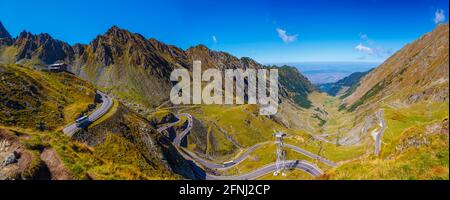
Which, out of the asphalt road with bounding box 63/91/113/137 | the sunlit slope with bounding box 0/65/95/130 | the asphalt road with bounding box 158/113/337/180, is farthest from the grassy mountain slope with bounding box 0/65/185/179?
the asphalt road with bounding box 158/113/337/180

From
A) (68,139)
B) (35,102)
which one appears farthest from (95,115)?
(68,139)

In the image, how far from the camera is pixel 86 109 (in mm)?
89062

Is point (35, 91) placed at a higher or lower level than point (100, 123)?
higher

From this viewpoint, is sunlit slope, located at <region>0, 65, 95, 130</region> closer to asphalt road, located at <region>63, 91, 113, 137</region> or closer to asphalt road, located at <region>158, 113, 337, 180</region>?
asphalt road, located at <region>63, 91, 113, 137</region>

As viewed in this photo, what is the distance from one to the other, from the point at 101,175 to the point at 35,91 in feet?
245

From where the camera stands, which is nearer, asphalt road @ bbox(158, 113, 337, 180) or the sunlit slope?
the sunlit slope

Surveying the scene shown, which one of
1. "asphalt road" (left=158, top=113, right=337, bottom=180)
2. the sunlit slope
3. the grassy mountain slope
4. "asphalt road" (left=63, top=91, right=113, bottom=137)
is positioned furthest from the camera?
"asphalt road" (left=158, top=113, right=337, bottom=180)

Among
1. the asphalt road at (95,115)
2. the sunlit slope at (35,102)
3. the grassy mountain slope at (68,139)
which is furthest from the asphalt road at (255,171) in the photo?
the sunlit slope at (35,102)

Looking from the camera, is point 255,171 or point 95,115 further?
point 255,171

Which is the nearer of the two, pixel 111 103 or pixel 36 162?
pixel 36 162

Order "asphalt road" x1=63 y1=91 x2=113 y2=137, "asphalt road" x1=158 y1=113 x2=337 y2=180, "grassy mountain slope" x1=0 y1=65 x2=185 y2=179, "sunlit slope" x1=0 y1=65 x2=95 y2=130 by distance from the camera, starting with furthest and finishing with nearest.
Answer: "asphalt road" x1=158 y1=113 x2=337 y2=180 → "asphalt road" x1=63 y1=91 x2=113 y2=137 → "sunlit slope" x1=0 y1=65 x2=95 y2=130 → "grassy mountain slope" x1=0 y1=65 x2=185 y2=179

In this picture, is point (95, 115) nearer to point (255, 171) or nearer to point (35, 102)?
point (35, 102)
